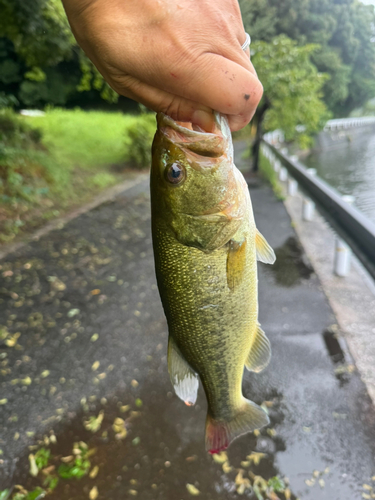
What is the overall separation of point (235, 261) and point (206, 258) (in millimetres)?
148

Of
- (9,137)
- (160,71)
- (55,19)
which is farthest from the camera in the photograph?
(9,137)

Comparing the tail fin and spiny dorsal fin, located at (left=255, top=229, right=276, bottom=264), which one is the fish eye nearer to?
spiny dorsal fin, located at (left=255, top=229, right=276, bottom=264)

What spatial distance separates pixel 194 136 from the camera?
4.52 ft

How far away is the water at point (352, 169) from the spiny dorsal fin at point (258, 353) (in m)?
9.89

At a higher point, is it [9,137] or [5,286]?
[9,137]

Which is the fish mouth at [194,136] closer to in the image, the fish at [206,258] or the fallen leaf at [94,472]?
the fish at [206,258]

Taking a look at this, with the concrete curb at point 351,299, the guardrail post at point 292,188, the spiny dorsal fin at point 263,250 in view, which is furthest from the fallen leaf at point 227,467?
the guardrail post at point 292,188

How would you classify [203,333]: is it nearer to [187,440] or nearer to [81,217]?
[187,440]

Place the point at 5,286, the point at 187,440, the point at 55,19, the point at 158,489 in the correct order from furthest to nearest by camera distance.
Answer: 1. the point at 55,19
2. the point at 5,286
3. the point at 187,440
4. the point at 158,489

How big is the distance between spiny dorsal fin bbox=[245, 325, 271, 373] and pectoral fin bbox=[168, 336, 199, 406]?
397 millimetres

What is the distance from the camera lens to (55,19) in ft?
25.5

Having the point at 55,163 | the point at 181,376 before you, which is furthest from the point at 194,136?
the point at 55,163

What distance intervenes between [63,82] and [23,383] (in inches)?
728

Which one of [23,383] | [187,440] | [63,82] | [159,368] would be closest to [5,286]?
[23,383]
